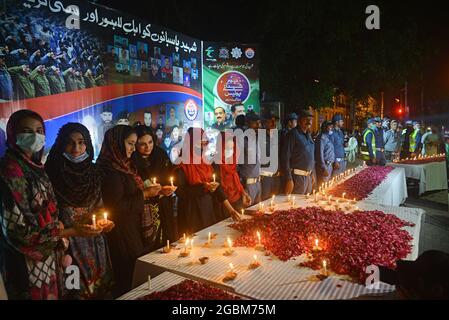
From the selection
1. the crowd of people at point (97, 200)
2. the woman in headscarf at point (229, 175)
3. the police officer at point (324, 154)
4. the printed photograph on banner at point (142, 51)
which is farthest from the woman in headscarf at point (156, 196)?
the police officer at point (324, 154)

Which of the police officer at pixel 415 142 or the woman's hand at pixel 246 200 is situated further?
the police officer at pixel 415 142

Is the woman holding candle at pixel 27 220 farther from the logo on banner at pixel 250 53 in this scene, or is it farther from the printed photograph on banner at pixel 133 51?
the logo on banner at pixel 250 53

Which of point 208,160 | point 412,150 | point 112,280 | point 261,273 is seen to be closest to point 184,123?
point 208,160

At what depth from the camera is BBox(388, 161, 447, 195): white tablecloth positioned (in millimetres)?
9641

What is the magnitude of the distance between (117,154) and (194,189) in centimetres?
117

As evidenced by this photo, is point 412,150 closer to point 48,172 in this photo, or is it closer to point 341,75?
point 341,75

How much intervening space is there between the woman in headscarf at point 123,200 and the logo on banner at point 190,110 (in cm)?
499

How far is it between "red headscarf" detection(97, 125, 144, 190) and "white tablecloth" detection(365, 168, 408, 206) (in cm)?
336

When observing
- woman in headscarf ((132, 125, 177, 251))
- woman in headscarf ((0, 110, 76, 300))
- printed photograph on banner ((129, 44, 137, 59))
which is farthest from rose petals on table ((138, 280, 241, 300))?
printed photograph on banner ((129, 44, 137, 59))

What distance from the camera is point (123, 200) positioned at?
3.84 meters

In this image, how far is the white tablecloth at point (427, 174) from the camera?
964 centimetres

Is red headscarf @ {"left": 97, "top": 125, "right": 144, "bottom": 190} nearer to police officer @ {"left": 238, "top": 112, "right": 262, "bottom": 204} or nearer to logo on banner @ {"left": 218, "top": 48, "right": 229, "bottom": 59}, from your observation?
police officer @ {"left": 238, "top": 112, "right": 262, "bottom": 204}

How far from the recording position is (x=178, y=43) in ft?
28.1
